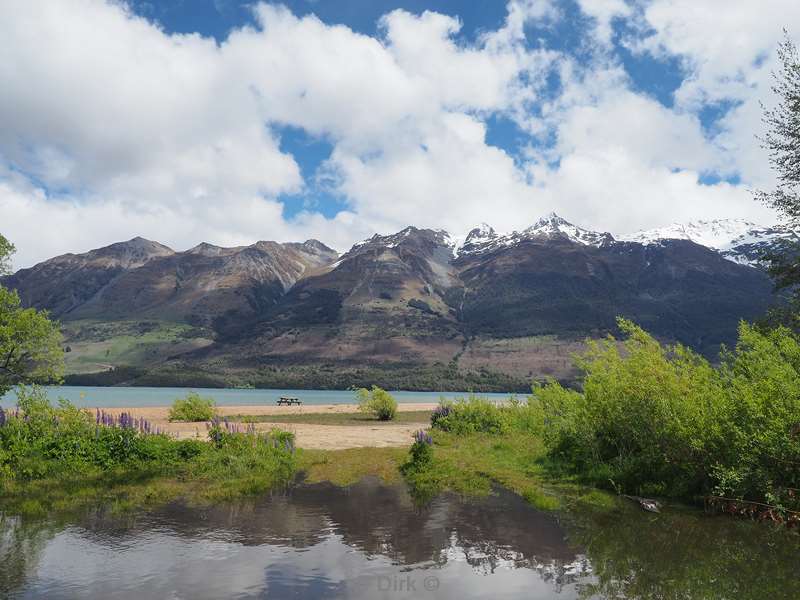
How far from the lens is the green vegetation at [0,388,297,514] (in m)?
16.5

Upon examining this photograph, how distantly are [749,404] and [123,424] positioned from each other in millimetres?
21929

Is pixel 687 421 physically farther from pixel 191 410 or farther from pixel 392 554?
pixel 191 410

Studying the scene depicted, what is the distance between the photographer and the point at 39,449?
19.1 metres

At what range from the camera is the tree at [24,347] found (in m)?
19.5

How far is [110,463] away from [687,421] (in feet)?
65.0

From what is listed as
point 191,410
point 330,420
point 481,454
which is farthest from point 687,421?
point 191,410

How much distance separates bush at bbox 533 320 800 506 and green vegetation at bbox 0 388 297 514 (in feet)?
40.5

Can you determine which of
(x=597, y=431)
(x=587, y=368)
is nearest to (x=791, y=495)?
(x=597, y=431)

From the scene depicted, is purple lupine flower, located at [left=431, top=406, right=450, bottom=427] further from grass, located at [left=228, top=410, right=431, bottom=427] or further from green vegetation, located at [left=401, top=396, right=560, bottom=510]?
grass, located at [left=228, top=410, right=431, bottom=427]

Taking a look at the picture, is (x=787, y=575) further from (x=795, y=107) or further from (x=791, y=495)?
(x=795, y=107)

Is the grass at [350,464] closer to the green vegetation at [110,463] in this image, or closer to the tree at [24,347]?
the green vegetation at [110,463]

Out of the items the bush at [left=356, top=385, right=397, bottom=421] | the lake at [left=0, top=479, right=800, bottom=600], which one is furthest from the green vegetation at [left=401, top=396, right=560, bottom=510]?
the bush at [left=356, top=385, right=397, bottom=421]

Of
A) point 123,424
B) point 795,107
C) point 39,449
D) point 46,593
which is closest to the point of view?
point 46,593

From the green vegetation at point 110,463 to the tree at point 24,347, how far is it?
812 mm
